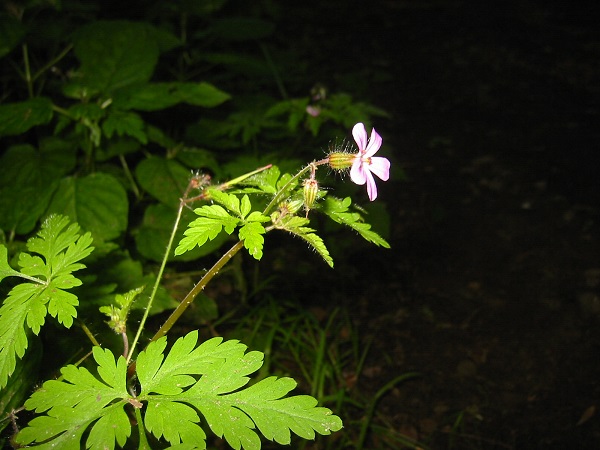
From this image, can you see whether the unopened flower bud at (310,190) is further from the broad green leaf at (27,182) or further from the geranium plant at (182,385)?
the broad green leaf at (27,182)

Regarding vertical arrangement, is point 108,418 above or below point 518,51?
above

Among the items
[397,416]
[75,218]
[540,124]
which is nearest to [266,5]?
[540,124]

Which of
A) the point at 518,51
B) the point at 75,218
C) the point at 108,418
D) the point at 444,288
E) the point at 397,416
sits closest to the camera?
the point at 108,418

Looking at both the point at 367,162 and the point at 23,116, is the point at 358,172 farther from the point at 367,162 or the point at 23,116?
the point at 23,116

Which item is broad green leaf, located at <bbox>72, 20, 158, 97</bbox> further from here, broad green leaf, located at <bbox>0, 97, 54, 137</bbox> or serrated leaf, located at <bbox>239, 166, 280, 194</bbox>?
serrated leaf, located at <bbox>239, 166, 280, 194</bbox>

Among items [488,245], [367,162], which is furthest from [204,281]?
[488,245]

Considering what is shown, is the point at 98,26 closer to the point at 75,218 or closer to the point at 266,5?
the point at 75,218

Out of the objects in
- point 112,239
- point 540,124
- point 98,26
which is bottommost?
point 540,124
